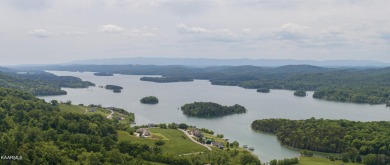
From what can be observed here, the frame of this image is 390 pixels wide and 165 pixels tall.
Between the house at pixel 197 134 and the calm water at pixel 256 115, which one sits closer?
the calm water at pixel 256 115

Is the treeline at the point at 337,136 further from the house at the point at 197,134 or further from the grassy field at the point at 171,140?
the grassy field at the point at 171,140

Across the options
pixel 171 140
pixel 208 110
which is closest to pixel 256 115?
pixel 208 110

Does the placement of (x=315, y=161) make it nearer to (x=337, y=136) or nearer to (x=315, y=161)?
(x=315, y=161)

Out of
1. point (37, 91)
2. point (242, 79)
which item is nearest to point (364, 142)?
point (37, 91)

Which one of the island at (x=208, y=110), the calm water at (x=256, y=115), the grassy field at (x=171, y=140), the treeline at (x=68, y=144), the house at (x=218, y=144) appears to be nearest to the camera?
the treeline at (x=68, y=144)

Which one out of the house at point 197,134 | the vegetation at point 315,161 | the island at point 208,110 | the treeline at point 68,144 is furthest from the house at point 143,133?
the island at point 208,110

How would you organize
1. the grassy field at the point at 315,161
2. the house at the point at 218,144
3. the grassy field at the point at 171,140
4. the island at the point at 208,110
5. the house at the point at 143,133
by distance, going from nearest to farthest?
the grassy field at the point at 315,161 → the grassy field at the point at 171,140 → the house at the point at 218,144 → the house at the point at 143,133 → the island at the point at 208,110

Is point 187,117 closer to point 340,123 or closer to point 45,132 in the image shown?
point 340,123
